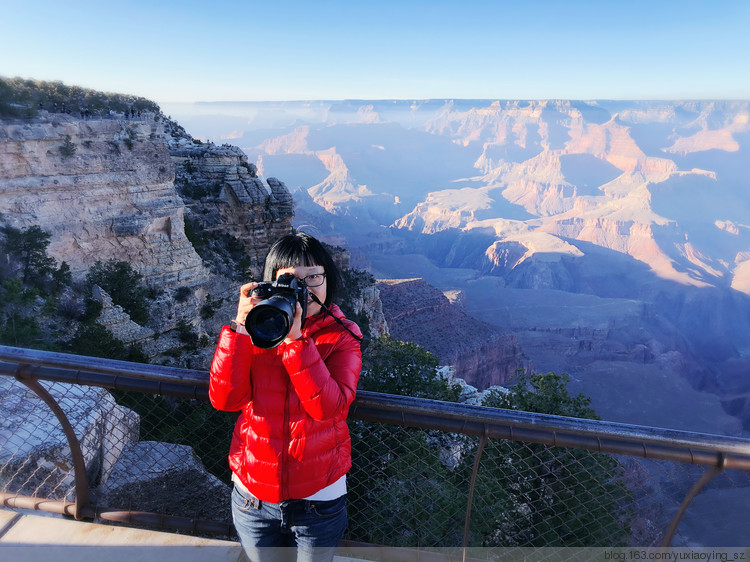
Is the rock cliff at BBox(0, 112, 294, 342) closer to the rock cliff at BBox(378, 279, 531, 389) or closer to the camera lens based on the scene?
the camera lens

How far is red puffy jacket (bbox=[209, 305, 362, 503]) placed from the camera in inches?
76.1

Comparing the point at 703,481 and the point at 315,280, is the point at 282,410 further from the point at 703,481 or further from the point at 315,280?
the point at 703,481

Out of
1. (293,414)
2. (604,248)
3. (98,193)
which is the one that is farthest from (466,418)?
(604,248)

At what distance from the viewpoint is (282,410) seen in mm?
2035

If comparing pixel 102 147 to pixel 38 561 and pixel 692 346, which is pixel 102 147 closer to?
pixel 38 561

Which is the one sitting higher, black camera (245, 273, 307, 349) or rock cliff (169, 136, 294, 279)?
black camera (245, 273, 307, 349)

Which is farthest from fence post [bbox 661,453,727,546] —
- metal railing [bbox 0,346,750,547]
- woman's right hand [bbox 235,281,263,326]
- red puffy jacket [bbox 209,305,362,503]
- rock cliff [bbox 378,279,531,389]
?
rock cliff [bbox 378,279,531,389]

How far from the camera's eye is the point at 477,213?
145500 mm

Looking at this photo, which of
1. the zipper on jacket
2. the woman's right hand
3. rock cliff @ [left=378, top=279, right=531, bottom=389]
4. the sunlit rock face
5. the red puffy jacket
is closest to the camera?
the woman's right hand

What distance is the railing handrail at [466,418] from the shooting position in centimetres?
208

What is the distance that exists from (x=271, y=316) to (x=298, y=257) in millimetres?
510

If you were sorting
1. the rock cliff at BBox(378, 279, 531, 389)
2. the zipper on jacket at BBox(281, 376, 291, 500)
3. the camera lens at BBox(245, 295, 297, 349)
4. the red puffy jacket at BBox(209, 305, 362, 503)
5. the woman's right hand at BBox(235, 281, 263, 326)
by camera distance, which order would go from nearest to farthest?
the camera lens at BBox(245, 295, 297, 349) → the woman's right hand at BBox(235, 281, 263, 326) → the red puffy jacket at BBox(209, 305, 362, 503) → the zipper on jacket at BBox(281, 376, 291, 500) → the rock cliff at BBox(378, 279, 531, 389)

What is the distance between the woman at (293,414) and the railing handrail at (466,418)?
0.37 metres

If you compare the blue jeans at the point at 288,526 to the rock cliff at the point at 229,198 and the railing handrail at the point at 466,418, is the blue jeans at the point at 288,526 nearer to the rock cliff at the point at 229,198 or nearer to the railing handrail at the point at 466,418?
the railing handrail at the point at 466,418
